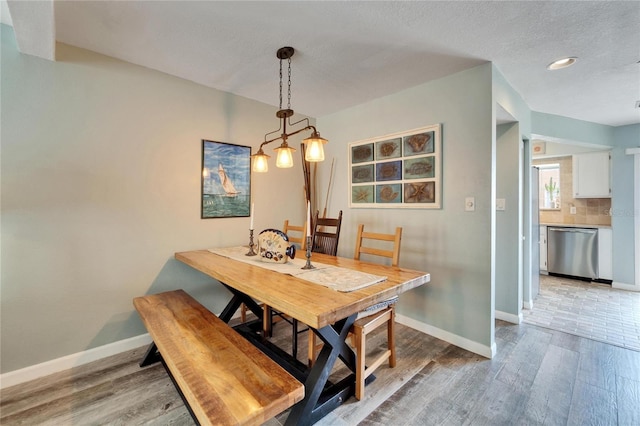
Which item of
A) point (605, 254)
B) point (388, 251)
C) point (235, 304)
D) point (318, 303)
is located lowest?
point (235, 304)

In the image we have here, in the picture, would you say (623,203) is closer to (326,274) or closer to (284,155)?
(326,274)

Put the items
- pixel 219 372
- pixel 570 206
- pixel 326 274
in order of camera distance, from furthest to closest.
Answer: pixel 570 206
pixel 326 274
pixel 219 372

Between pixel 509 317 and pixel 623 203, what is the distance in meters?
2.89

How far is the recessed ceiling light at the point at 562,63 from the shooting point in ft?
6.97

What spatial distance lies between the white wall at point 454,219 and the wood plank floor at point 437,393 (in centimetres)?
33

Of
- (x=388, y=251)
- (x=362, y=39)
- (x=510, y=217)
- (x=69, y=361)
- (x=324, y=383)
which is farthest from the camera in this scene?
(x=510, y=217)

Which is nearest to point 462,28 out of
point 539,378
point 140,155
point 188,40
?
point 188,40

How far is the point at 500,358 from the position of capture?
2201mm

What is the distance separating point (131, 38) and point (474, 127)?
9.01ft

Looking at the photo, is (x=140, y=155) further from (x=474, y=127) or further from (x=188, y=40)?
(x=474, y=127)

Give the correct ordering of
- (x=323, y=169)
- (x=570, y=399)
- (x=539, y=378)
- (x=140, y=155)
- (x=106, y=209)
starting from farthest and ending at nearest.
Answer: (x=323, y=169) < (x=140, y=155) < (x=106, y=209) < (x=539, y=378) < (x=570, y=399)

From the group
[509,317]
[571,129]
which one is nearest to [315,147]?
[509,317]

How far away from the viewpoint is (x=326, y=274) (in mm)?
1754

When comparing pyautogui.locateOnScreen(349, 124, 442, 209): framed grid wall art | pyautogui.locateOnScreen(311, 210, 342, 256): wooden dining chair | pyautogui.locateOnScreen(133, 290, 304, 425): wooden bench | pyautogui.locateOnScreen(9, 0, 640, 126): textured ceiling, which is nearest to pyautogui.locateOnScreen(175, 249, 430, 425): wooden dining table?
pyautogui.locateOnScreen(133, 290, 304, 425): wooden bench
